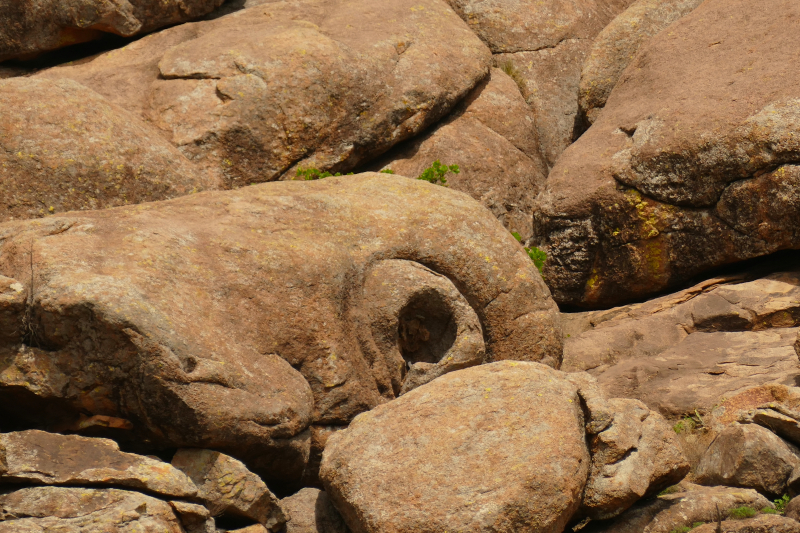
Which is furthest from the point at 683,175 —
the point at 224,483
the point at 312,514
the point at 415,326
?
the point at 224,483

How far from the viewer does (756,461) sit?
37.5 feet

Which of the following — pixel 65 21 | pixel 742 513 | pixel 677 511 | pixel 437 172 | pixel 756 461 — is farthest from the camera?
pixel 437 172

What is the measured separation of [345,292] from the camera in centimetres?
1298

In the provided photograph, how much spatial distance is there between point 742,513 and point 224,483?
5749 millimetres

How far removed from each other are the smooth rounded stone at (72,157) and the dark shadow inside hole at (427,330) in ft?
13.4

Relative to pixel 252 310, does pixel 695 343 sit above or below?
below

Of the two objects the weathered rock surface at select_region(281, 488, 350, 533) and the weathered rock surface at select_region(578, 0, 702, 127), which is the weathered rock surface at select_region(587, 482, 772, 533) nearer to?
the weathered rock surface at select_region(281, 488, 350, 533)

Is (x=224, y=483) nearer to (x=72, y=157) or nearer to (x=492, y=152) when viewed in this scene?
(x=72, y=157)

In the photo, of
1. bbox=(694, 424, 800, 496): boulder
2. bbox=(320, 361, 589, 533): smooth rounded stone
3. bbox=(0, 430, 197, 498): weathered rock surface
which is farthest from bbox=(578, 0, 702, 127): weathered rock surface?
bbox=(0, 430, 197, 498): weathered rock surface

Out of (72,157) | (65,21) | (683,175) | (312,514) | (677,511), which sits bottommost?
(312,514)

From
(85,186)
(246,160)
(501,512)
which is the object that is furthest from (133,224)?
(501,512)

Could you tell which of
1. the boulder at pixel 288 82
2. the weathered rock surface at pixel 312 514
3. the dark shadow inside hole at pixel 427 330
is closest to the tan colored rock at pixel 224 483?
the weathered rock surface at pixel 312 514

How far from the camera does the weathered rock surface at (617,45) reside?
811 inches

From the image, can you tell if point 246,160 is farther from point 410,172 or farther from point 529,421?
point 529,421
